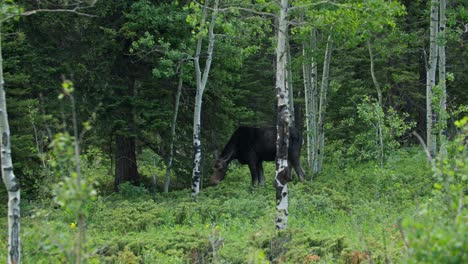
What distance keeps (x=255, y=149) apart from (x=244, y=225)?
827cm

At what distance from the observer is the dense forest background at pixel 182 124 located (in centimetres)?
1272

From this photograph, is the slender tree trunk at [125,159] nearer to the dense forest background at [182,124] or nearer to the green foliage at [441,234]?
the dense forest background at [182,124]

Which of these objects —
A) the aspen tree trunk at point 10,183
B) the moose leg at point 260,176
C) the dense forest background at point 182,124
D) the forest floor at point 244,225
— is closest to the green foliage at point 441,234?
the forest floor at point 244,225

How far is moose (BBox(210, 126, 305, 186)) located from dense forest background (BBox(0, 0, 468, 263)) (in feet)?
3.00

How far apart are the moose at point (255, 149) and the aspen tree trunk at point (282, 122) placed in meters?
9.37

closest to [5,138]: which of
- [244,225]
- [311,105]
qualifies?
[244,225]

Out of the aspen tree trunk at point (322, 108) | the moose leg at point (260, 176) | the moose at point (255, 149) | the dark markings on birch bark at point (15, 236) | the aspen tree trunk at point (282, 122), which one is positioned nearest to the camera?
the dark markings on birch bark at point (15, 236)

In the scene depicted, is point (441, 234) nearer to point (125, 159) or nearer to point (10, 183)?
point (10, 183)

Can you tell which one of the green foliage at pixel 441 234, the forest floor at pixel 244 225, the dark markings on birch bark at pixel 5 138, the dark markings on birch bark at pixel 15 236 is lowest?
the forest floor at pixel 244 225

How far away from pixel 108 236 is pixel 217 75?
10139 mm

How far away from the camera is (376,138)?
60.8ft

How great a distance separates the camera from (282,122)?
13250mm

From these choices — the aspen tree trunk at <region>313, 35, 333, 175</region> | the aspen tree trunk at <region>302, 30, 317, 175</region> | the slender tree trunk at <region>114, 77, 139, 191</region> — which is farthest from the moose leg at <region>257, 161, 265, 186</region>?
the slender tree trunk at <region>114, 77, 139, 191</region>

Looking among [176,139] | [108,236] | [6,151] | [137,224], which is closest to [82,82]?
[176,139]
